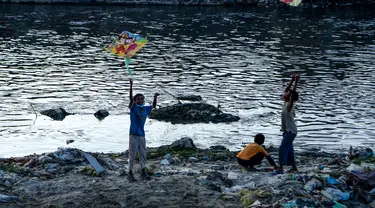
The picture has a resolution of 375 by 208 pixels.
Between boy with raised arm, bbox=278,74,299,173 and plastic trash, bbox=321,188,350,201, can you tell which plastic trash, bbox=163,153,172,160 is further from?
plastic trash, bbox=321,188,350,201

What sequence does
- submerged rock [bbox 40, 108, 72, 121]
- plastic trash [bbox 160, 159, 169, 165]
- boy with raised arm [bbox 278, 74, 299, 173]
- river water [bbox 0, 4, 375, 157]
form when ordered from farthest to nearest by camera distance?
submerged rock [bbox 40, 108, 72, 121] → river water [bbox 0, 4, 375, 157] → plastic trash [bbox 160, 159, 169, 165] → boy with raised arm [bbox 278, 74, 299, 173]

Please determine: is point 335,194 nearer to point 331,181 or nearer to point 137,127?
point 331,181

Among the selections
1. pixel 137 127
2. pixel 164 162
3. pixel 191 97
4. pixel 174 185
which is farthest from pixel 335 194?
pixel 191 97

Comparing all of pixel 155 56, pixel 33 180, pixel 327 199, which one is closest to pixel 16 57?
pixel 155 56

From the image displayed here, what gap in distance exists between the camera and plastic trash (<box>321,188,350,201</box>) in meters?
11.4

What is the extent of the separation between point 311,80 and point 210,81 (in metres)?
4.36

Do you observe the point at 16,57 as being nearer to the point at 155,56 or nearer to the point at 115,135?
the point at 155,56

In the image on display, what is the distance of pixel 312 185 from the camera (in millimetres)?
11703

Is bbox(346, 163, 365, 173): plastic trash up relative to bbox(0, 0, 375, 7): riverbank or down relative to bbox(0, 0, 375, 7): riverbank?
up

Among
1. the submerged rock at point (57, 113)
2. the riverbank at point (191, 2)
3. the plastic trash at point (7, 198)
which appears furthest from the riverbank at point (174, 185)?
the riverbank at point (191, 2)

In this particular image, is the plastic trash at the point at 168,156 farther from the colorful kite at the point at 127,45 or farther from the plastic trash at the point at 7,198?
the plastic trash at the point at 7,198

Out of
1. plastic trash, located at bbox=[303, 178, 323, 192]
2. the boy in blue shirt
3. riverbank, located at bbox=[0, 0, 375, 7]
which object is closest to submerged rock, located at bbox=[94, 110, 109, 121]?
the boy in blue shirt

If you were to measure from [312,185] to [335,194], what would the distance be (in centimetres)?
45

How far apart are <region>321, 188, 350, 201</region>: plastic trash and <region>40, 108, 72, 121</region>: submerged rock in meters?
12.5
